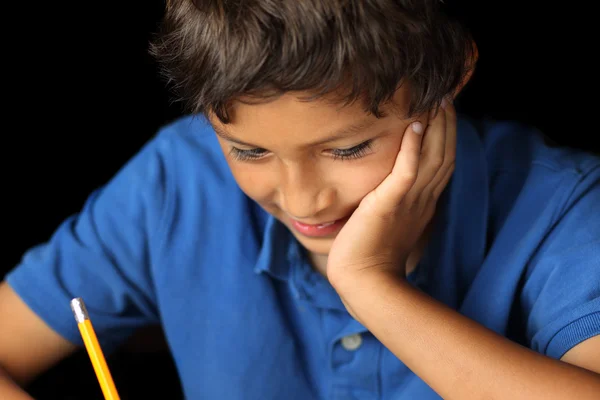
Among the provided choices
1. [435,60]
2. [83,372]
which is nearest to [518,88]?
[435,60]

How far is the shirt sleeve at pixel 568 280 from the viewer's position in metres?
0.98

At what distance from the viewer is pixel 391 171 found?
1.01 meters

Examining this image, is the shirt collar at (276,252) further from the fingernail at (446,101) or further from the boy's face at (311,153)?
the fingernail at (446,101)

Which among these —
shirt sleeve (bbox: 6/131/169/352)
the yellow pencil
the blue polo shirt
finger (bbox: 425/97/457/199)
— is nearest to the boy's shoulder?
the blue polo shirt

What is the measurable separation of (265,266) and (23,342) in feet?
1.21

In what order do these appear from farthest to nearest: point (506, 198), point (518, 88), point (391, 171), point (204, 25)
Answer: point (518, 88), point (506, 198), point (391, 171), point (204, 25)

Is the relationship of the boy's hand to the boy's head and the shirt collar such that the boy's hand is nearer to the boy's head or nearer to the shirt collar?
the boy's head

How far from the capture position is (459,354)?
923mm

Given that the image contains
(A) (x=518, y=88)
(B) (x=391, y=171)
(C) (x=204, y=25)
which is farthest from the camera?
(A) (x=518, y=88)

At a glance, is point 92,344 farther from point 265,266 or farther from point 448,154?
point 448,154

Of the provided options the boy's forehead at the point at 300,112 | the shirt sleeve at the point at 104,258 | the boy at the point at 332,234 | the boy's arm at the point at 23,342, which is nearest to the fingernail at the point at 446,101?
the boy at the point at 332,234

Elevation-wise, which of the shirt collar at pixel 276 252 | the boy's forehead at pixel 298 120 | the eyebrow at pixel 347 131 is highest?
the boy's forehead at pixel 298 120

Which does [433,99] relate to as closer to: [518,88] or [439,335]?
[439,335]

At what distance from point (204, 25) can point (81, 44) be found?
678 millimetres
